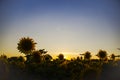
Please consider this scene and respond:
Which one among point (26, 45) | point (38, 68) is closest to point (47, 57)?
point (26, 45)

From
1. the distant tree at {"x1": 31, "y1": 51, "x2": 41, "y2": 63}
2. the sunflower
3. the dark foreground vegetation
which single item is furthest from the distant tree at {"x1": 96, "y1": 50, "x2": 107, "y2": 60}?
the distant tree at {"x1": 31, "y1": 51, "x2": 41, "y2": 63}

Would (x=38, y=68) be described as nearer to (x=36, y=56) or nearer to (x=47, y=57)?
(x=36, y=56)

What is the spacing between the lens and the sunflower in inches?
943

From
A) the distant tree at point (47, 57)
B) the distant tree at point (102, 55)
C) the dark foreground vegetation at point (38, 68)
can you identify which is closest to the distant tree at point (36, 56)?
the dark foreground vegetation at point (38, 68)

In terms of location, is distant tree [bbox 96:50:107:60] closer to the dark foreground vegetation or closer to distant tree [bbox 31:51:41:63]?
the dark foreground vegetation

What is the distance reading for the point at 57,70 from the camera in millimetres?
20141

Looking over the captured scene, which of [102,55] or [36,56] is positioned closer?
[36,56]

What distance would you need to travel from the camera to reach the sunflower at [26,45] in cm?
2395

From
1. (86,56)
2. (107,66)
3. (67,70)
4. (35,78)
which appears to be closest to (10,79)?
(35,78)

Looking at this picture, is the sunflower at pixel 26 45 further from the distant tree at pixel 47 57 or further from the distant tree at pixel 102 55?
the distant tree at pixel 102 55

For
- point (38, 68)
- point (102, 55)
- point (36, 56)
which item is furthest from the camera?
point (102, 55)

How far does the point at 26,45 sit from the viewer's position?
80.2ft

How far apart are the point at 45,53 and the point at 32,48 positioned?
112cm

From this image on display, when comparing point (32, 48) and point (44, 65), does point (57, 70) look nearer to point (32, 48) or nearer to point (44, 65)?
point (44, 65)
